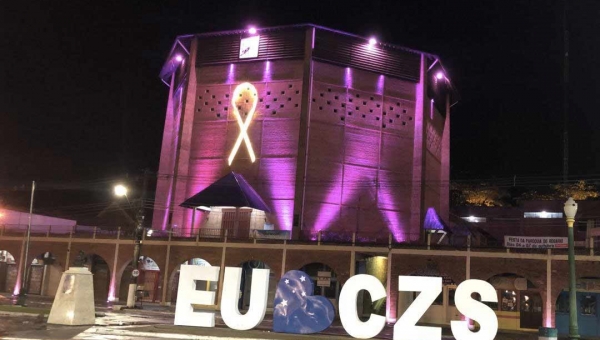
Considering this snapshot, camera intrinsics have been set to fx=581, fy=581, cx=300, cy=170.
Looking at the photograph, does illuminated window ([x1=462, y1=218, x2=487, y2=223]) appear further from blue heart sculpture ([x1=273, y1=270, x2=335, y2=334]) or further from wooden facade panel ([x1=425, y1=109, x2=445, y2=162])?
blue heart sculpture ([x1=273, y1=270, x2=335, y2=334])

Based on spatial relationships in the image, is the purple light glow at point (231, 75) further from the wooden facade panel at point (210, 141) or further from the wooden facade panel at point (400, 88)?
the wooden facade panel at point (400, 88)

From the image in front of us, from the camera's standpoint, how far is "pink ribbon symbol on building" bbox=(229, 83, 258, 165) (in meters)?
49.2

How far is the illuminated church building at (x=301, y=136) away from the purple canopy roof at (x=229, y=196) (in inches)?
4.7

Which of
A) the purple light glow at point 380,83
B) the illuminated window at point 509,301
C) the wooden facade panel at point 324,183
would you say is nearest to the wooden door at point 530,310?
the illuminated window at point 509,301

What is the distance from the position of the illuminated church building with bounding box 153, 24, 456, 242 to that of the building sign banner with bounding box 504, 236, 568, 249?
1431 cm

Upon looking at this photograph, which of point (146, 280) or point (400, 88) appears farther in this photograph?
point (400, 88)

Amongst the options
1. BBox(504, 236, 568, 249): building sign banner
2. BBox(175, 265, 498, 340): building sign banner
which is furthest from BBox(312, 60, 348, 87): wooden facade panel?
BBox(175, 265, 498, 340): building sign banner

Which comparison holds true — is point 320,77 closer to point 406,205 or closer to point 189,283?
point 406,205

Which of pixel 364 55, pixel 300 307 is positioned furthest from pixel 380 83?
pixel 300 307

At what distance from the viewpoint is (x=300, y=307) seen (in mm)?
20266

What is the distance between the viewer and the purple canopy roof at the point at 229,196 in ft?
148

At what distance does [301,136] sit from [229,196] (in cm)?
761

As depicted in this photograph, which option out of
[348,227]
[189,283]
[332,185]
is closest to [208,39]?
[332,185]

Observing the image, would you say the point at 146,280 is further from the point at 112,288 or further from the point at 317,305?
the point at 317,305
